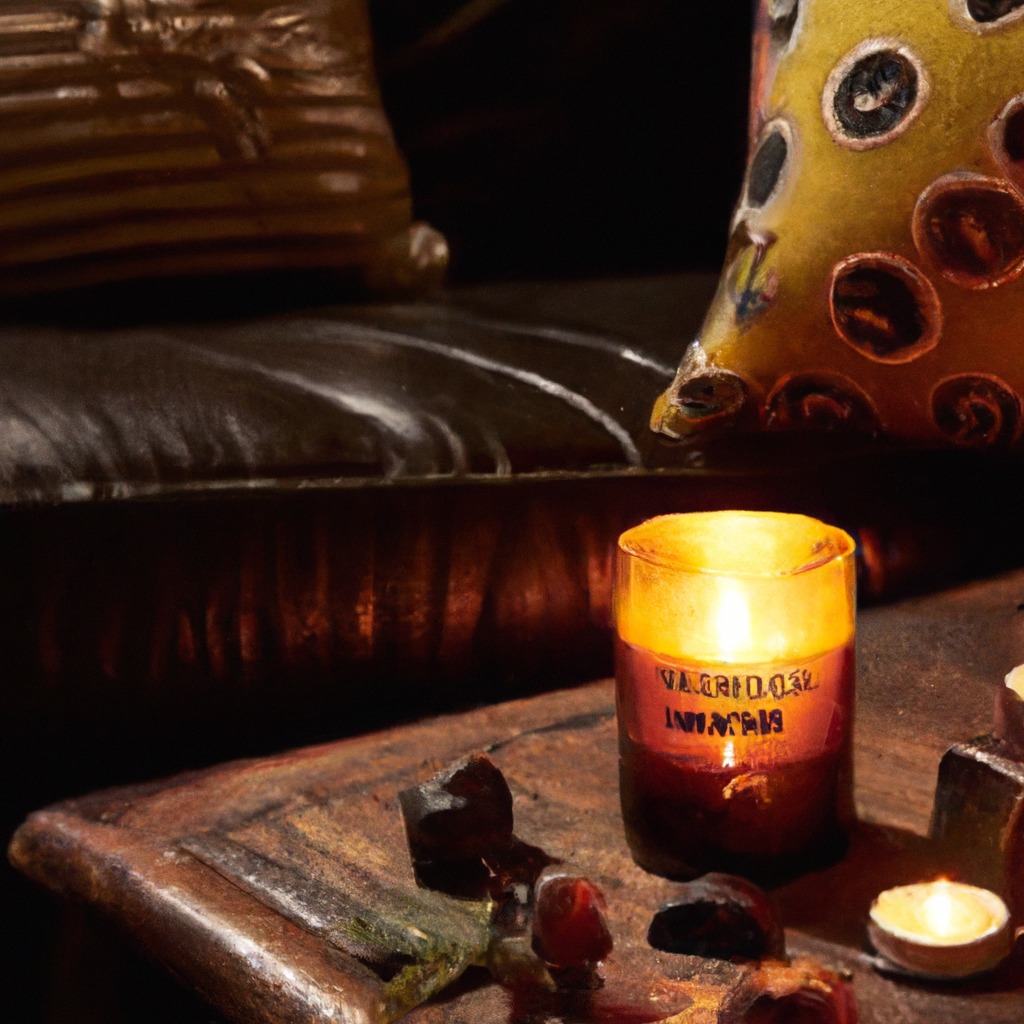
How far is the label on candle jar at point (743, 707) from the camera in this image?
1.45ft

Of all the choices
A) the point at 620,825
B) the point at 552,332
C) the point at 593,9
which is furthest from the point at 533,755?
the point at 593,9

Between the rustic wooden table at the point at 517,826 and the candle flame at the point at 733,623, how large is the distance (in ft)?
0.35

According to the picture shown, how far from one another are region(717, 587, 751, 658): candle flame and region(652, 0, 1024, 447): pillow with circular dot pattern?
30 centimetres

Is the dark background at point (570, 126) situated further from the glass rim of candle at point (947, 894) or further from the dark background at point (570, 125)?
the glass rim of candle at point (947, 894)

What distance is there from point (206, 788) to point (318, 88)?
2.50ft

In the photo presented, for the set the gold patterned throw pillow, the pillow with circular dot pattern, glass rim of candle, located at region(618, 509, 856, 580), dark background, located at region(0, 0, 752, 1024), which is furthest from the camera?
dark background, located at region(0, 0, 752, 1024)

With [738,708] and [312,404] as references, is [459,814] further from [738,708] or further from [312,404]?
[312,404]

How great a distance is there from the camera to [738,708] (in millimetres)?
443

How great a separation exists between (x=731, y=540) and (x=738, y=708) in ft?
0.39

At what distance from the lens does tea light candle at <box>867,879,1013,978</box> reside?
38cm

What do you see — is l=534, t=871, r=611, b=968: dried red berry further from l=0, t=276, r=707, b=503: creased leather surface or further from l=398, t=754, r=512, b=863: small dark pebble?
l=0, t=276, r=707, b=503: creased leather surface

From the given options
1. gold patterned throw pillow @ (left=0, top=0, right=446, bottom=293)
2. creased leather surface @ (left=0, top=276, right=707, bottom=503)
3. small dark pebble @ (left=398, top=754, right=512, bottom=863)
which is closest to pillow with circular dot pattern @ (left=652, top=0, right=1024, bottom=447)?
creased leather surface @ (left=0, top=276, right=707, bottom=503)

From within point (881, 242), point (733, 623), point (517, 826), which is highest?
point (881, 242)

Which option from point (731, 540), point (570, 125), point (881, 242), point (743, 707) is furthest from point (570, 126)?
point (743, 707)
